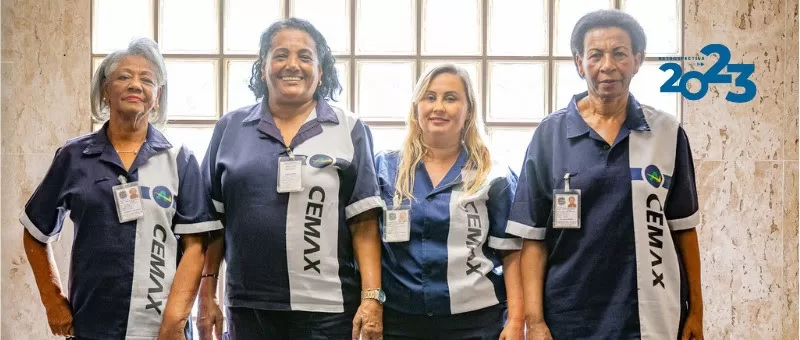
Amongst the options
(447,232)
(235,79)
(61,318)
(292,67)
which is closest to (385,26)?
(235,79)

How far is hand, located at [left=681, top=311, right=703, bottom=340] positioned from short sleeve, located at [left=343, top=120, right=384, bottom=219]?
0.91 metres

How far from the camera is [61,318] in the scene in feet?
7.78

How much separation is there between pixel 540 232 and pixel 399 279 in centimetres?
42

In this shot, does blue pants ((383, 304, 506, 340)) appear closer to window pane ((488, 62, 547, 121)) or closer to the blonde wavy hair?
the blonde wavy hair

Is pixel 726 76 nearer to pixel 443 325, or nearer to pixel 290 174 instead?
pixel 443 325

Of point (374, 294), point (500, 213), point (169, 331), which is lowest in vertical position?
point (169, 331)

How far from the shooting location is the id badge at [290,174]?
2303 mm

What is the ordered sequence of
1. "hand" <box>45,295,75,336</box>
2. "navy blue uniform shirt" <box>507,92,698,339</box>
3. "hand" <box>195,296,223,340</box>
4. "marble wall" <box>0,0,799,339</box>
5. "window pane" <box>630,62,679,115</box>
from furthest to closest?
"window pane" <box>630,62,679,115</box> < "marble wall" <box>0,0,799,339</box> < "hand" <box>195,296,223,340</box> < "hand" <box>45,295,75,336</box> < "navy blue uniform shirt" <box>507,92,698,339</box>

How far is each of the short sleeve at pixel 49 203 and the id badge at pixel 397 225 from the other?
92 cm

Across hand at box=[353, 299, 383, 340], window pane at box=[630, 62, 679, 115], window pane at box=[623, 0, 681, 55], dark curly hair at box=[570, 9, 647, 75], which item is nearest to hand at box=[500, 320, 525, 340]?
hand at box=[353, 299, 383, 340]

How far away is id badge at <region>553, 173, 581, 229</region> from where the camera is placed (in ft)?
7.44

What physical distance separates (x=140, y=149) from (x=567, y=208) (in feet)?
4.03

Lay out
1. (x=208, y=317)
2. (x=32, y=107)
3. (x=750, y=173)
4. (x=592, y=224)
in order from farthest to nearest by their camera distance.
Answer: (x=32, y=107), (x=750, y=173), (x=208, y=317), (x=592, y=224)

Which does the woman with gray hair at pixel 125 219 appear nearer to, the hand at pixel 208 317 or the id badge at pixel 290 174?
the hand at pixel 208 317
